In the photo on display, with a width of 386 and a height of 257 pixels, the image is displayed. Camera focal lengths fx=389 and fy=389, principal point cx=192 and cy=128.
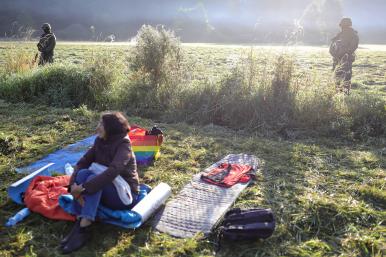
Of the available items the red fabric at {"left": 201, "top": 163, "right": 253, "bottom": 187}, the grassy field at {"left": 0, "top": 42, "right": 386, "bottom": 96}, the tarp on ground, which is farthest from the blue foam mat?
the grassy field at {"left": 0, "top": 42, "right": 386, "bottom": 96}

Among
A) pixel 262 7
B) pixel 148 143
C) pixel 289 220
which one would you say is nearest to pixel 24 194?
pixel 148 143

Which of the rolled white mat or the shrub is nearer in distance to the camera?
the rolled white mat

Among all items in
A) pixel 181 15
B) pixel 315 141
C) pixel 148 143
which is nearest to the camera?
pixel 148 143

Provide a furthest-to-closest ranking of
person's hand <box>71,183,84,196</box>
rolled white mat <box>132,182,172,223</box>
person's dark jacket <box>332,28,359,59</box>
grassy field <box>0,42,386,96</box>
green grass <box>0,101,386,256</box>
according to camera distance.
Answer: person's dark jacket <box>332,28,359,59</box>, grassy field <box>0,42,386,96</box>, rolled white mat <box>132,182,172,223</box>, person's hand <box>71,183,84,196</box>, green grass <box>0,101,386,256</box>

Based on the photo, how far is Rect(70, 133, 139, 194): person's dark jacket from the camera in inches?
146

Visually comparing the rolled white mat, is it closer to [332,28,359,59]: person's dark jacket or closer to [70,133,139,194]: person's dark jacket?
[70,133,139,194]: person's dark jacket

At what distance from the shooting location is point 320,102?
23.3 feet

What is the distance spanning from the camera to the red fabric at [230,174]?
191 inches

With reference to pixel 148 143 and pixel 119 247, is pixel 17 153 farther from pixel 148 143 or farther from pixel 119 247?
pixel 119 247

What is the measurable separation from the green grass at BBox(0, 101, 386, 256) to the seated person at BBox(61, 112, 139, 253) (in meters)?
0.17

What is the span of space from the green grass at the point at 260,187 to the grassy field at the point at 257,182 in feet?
0.04

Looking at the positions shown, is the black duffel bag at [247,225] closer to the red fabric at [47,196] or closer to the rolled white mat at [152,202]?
the rolled white mat at [152,202]

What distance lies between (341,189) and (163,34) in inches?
228

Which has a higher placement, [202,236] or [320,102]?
[320,102]
